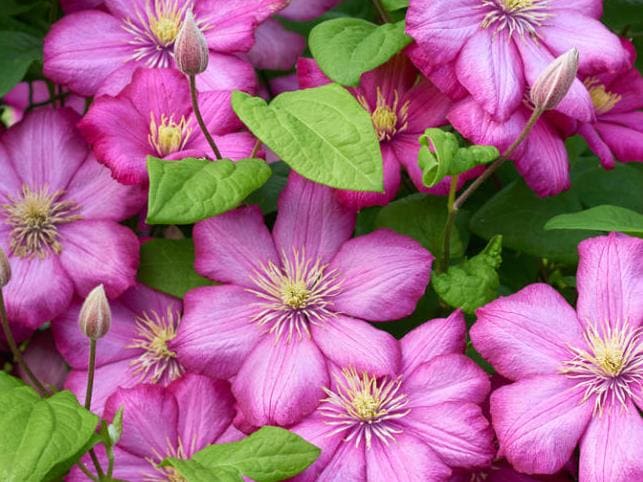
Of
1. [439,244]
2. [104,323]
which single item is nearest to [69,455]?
[104,323]

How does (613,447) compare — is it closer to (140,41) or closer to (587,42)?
(587,42)

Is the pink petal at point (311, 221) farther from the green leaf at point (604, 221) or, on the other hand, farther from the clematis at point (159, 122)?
the green leaf at point (604, 221)

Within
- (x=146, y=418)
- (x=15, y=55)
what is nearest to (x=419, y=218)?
(x=146, y=418)

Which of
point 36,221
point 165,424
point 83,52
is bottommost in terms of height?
point 165,424

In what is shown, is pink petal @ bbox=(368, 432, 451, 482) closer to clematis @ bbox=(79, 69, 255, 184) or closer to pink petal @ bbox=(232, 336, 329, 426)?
pink petal @ bbox=(232, 336, 329, 426)

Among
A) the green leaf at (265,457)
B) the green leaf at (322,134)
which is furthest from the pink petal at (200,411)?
the green leaf at (322,134)

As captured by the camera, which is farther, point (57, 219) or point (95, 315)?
point (57, 219)

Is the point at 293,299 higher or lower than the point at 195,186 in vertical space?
lower

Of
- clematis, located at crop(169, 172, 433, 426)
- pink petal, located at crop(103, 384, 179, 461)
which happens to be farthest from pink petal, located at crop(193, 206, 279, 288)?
pink petal, located at crop(103, 384, 179, 461)
